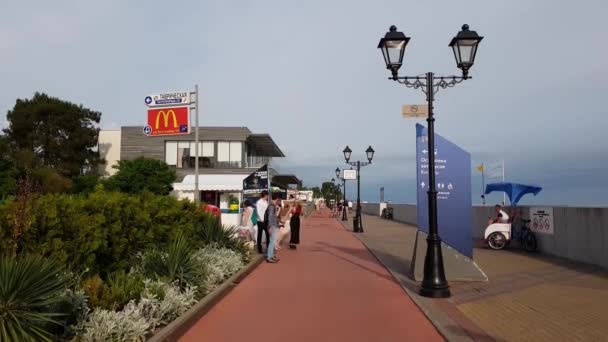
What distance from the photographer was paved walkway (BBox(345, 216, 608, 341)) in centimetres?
648

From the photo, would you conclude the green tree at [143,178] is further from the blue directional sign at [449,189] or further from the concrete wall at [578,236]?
the blue directional sign at [449,189]

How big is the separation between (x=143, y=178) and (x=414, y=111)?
117ft

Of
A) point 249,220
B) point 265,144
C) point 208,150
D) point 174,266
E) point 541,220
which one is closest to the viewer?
point 174,266

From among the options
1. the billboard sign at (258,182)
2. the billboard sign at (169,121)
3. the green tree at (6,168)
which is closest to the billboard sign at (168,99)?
the billboard sign at (169,121)

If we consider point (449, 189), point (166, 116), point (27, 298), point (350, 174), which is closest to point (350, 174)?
point (350, 174)

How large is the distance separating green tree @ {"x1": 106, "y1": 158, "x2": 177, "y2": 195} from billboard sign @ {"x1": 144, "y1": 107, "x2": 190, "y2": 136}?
1455 cm

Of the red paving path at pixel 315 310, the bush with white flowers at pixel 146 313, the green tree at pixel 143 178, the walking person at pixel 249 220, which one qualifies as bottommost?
the red paving path at pixel 315 310

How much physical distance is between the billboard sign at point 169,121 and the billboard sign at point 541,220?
16461 mm

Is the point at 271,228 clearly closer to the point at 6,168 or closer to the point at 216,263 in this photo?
the point at 216,263

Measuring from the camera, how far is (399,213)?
42.7 metres

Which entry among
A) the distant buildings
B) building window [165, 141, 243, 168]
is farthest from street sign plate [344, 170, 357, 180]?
building window [165, 141, 243, 168]

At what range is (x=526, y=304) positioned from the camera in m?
8.20

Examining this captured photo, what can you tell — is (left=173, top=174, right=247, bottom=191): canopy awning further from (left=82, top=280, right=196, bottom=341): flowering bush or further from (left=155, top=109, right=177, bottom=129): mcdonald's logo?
(left=82, top=280, right=196, bottom=341): flowering bush

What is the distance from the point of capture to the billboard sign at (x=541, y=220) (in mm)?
15058
